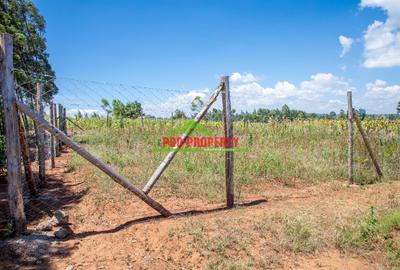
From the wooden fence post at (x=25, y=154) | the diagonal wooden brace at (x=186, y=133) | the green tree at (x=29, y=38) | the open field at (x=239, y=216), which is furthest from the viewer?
the green tree at (x=29, y=38)

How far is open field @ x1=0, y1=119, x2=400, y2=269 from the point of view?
3555mm

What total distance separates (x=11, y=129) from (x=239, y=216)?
3521 mm

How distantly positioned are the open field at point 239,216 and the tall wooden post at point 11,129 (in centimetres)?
69

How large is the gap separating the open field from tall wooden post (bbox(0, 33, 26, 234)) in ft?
2.25

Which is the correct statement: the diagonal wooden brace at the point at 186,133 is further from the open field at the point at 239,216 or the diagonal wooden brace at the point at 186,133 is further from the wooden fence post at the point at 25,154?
the wooden fence post at the point at 25,154

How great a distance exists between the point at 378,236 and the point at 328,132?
973cm

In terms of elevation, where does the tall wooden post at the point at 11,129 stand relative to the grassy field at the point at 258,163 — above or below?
above

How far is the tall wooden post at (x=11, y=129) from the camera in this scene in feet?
12.4

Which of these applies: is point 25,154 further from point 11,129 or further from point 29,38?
point 29,38

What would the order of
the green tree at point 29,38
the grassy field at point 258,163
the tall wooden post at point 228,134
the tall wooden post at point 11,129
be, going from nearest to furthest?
the tall wooden post at point 11,129, the tall wooden post at point 228,134, the grassy field at point 258,163, the green tree at point 29,38

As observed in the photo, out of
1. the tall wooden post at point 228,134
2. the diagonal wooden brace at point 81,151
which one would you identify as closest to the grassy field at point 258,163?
the tall wooden post at point 228,134

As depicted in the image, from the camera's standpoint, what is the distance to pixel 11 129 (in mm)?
3789

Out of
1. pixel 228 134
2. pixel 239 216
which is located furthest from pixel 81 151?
pixel 239 216

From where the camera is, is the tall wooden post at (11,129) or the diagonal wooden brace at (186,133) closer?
the tall wooden post at (11,129)
